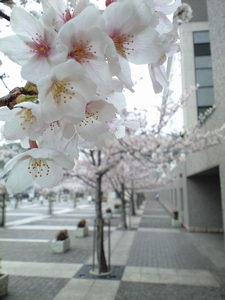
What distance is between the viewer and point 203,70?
54.4 feet

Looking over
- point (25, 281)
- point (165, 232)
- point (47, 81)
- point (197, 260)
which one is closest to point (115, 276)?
point (25, 281)

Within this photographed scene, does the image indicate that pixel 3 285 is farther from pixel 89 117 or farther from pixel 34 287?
pixel 89 117

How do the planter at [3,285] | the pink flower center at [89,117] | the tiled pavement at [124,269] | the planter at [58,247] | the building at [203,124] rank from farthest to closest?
the building at [203,124]
the planter at [58,247]
the tiled pavement at [124,269]
the planter at [3,285]
the pink flower center at [89,117]

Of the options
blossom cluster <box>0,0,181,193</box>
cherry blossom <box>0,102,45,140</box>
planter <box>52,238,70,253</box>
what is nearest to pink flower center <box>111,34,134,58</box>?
blossom cluster <box>0,0,181,193</box>

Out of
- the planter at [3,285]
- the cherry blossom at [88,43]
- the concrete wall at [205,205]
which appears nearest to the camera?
the cherry blossom at [88,43]

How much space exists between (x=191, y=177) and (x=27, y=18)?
16061 millimetres

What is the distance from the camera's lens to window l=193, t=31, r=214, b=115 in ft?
52.3

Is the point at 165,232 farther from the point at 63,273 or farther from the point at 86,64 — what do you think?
the point at 86,64

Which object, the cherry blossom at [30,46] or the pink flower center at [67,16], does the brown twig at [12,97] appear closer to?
the cherry blossom at [30,46]

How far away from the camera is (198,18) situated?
16.3 m

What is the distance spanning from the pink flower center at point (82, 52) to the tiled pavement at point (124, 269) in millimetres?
6162

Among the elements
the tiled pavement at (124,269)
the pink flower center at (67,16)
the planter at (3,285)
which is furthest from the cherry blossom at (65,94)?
the planter at (3,285)

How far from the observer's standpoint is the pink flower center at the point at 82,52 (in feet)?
2.67

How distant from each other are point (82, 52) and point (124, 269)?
8.33m
